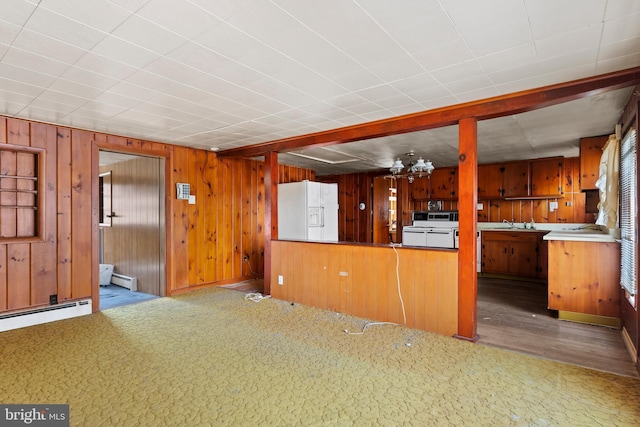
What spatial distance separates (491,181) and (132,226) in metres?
6.77

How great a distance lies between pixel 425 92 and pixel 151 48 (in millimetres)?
2141

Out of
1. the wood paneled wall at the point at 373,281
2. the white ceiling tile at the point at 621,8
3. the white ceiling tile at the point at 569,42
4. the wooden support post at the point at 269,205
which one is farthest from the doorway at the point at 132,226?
the white ceiling tile at the point at 621,8

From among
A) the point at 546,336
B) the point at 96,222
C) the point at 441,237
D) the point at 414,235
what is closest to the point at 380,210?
the point at 414,235

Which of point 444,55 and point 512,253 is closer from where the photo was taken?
point 444,55

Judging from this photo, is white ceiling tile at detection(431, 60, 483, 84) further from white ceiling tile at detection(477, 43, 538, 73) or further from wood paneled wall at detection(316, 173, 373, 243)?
wood paneled wall at detection(316, 173, 373, 243)

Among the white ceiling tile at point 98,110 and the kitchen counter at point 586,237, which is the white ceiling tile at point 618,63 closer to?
the kitchen counter at point 586,237

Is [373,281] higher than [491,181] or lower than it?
lower

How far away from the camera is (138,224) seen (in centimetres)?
542

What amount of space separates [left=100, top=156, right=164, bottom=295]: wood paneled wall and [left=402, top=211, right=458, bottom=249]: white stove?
4.50 meters

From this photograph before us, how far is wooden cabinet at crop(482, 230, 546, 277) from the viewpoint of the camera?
5.88m

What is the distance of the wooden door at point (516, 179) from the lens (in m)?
6.22

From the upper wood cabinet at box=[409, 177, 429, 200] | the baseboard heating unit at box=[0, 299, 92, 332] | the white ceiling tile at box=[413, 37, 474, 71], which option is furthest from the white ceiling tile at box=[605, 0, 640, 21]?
the upper wood cabinet at box=[409, 177, 429, 200]

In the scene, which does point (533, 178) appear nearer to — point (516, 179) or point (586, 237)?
point (516, 179)

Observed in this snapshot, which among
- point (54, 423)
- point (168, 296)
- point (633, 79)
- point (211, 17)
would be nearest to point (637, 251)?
point (633, 79)
